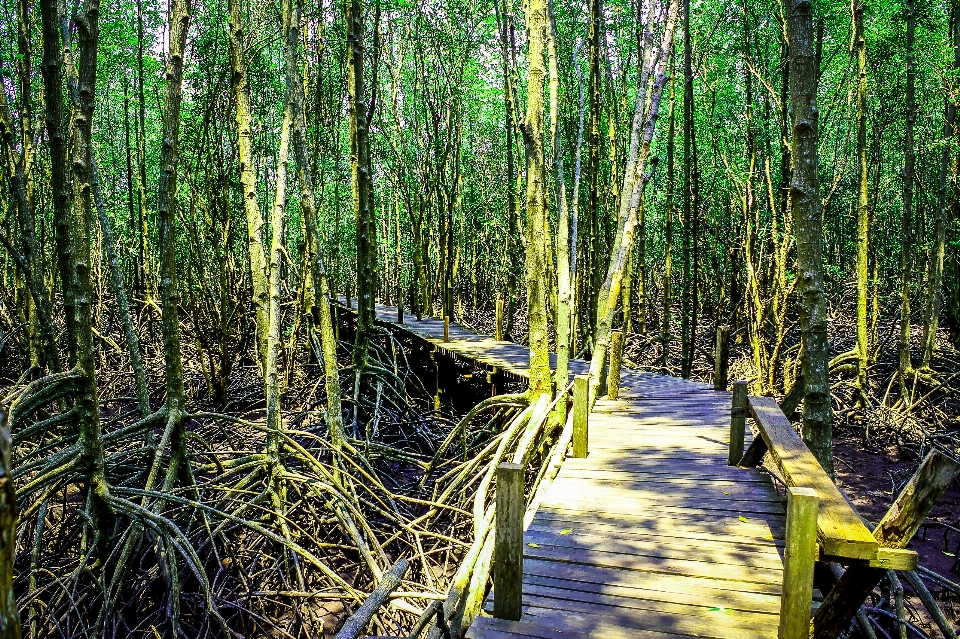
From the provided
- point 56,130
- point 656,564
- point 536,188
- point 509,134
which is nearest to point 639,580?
point 656,564

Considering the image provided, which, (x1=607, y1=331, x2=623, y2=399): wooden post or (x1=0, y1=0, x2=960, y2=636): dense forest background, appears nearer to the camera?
(x1=0, y1=0, x2=960, y2=636): dense forest background

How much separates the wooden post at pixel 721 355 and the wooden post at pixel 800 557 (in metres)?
5.27

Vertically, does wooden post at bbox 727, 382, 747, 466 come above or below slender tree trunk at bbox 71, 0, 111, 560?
below

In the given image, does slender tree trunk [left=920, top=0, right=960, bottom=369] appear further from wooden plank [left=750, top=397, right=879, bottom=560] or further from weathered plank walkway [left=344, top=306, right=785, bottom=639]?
wooden plank [left=750, top=397, right=879, bottom=560]

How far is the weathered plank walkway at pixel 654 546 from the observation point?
3234 millimetres

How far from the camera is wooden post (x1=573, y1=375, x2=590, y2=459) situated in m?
5.41

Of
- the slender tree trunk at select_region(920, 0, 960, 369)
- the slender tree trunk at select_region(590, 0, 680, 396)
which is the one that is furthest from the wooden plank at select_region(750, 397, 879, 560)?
the slender tree trunk at select_region(920, 0, 960, 369)

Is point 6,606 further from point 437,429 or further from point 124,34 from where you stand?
point 124,34

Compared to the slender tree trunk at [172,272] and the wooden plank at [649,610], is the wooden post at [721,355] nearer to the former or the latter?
the wooden plank at [649,610]

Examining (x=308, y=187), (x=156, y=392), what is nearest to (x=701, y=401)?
(x=308, y=187)

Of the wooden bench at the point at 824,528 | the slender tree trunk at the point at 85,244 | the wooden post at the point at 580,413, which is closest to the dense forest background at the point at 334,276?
the slender tree trunk at the point at 85,244

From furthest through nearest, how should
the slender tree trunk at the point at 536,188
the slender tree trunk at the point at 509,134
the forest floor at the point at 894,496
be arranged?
the slender tree trunk at the point at 509,134 < the forest floor at the point at 894,496 < the slender tree trunk at the point at 536,188

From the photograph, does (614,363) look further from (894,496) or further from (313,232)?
(313,232)

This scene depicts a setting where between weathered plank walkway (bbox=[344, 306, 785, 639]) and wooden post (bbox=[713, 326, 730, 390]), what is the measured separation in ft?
4.65
